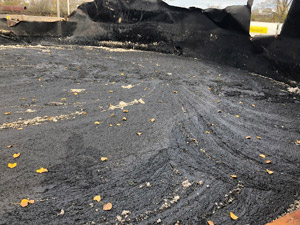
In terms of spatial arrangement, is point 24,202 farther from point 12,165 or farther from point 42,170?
point 12,165

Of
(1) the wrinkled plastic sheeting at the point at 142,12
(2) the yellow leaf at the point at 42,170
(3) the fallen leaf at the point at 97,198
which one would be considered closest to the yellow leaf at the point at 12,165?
(2) the yellow leaf at the point at 42,170

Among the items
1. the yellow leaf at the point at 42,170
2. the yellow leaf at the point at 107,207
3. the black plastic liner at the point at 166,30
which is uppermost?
the black plastic liner at the point at 166,30

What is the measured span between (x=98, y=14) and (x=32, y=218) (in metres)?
9.76

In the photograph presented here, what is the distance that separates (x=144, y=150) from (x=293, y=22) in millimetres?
5530

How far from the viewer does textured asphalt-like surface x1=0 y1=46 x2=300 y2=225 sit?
217cm

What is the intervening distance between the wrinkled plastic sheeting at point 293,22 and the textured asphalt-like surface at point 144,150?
5.19ft

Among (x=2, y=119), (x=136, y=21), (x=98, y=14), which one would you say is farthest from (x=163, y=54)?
(x=2, y=119)

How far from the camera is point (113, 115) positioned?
3902 mm

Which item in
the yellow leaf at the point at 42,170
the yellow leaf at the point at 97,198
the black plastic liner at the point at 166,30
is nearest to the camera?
the yellow leaf at the point at 97,198

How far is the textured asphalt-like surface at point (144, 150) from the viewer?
2168mm

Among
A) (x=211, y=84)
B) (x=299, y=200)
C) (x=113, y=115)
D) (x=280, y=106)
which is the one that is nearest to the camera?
(x=299, y=200)

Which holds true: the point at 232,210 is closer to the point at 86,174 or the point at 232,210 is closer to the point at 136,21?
the point at 86,174

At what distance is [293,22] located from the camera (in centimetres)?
612

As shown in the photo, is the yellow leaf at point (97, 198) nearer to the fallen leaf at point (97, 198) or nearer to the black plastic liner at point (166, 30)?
the fallen leaf at point (97, 198)
